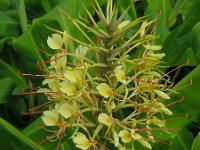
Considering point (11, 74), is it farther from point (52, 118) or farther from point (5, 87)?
point (52, 118)

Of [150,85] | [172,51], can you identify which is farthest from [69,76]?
[172,51]

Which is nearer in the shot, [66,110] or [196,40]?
[66,110]

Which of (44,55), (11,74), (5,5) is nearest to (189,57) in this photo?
(44,55)

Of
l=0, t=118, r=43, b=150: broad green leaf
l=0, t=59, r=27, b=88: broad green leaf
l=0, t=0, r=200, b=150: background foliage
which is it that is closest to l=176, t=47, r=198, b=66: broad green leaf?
l=0, t=0, r=200, b=150: background foliage

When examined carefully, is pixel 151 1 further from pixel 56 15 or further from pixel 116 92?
pixel 116 92

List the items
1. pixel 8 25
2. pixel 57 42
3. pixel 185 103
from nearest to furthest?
1. pixel 57 42
2. pixel 185 103
3. pixel 8 25

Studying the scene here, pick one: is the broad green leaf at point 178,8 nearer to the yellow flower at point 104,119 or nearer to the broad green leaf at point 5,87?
the broad green leaf at point 5,87

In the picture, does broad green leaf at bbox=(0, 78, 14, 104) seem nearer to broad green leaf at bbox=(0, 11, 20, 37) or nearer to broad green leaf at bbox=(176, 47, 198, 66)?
broad green leaf at bbox=(0, 11, 20, 37)
